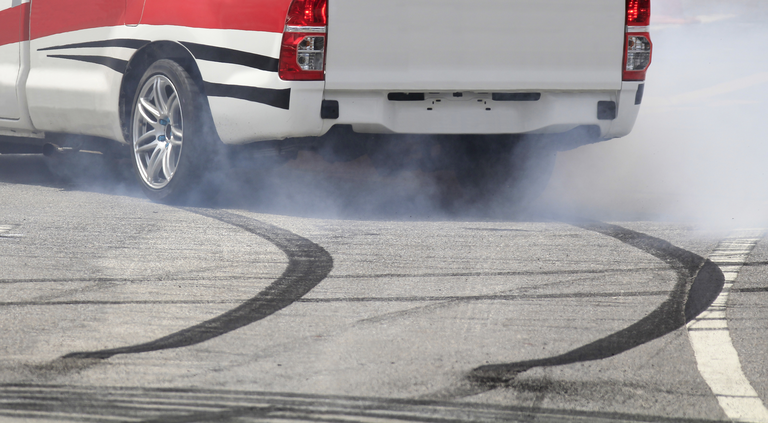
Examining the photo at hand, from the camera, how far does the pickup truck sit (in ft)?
19.1

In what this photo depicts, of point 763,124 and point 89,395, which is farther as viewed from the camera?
point 763,124

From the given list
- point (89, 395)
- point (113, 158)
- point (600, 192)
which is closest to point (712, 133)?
point (600, 192)

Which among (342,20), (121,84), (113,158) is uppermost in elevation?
(342,20)

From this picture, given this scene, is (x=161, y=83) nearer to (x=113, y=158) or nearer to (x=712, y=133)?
(x=113, y=158)

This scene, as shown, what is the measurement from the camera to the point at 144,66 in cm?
672

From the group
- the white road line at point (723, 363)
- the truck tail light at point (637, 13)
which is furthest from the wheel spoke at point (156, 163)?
the white road line at point (723, 363)

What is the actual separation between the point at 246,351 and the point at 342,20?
2.79 meters

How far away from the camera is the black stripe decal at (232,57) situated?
19.1 feet

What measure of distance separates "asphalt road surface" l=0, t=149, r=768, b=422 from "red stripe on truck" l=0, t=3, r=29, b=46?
1468 millimetres

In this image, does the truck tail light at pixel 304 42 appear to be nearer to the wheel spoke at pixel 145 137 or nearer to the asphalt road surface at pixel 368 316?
the asphalt road surface at pixel 368 316

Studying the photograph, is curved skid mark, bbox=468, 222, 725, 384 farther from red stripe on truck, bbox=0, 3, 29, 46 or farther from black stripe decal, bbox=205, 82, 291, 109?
red stripe on truck, bbox=0, 3, 29, 46

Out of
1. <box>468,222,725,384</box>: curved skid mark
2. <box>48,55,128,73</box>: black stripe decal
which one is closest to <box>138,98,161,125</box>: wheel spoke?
<box>48,55,128,73</box>: black stripe decal

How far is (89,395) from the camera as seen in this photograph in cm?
299

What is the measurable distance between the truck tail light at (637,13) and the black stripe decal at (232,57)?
6.73 feet
